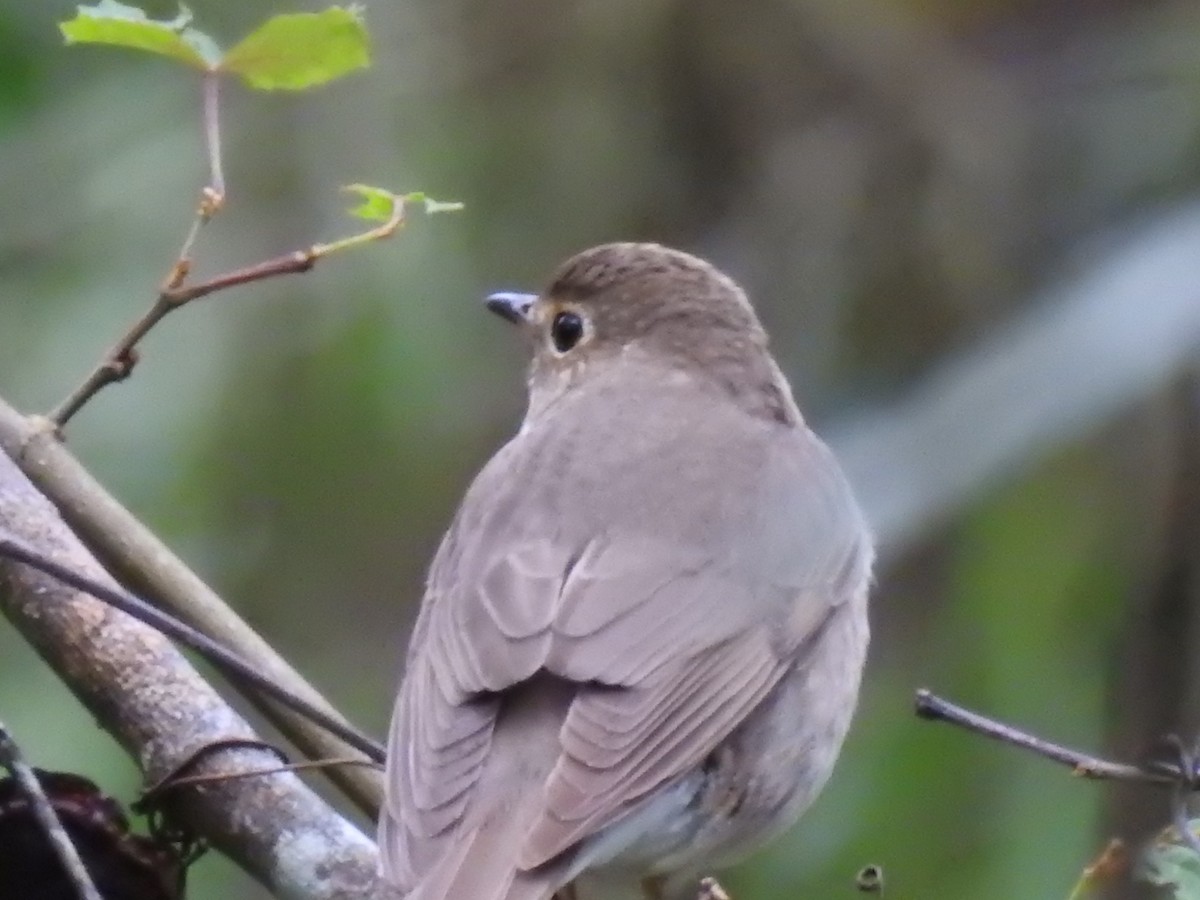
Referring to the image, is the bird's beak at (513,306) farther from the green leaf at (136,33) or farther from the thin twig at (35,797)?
the thin twig at (35,797)

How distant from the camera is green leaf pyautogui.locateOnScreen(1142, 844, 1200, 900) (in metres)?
3.09

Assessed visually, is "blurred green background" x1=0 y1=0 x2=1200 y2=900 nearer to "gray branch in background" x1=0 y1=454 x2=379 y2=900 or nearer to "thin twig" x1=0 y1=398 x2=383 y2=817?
"thin twig" x1=0 y1=398 x2=383 y2=817

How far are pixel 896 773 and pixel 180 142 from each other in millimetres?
2483

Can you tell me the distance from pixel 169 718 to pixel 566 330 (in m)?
1.74

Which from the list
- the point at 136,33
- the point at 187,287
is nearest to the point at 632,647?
the point at 187,287

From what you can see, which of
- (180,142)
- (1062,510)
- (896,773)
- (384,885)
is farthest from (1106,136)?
(384,885)

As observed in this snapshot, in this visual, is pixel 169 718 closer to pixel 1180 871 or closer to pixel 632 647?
pixel 632 647

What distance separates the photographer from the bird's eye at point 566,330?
524cm

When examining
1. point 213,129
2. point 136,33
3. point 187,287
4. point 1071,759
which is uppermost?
point 136,33

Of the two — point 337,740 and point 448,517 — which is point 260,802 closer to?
point 337,740

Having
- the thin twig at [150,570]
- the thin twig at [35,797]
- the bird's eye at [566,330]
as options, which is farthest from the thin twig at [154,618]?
the bird's eye at [566,330]

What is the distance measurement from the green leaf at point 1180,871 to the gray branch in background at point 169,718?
1.15 m

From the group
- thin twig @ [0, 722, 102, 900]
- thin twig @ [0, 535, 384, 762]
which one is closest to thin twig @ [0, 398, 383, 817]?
thin twig @ [0, 535, 384, 762]

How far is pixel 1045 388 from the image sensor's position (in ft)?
17.5
